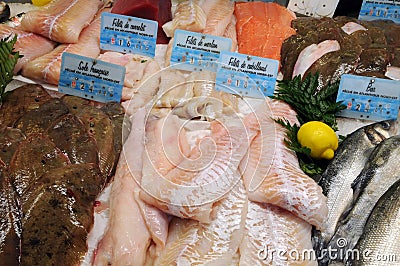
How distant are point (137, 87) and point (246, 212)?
3.74 feet

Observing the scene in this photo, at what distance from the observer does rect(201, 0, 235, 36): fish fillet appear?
3.20 metres

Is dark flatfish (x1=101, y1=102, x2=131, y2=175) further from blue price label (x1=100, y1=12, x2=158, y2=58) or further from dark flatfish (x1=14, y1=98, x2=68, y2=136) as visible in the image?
blue price label (x1=100, y1=12, x2=158, y2=58)

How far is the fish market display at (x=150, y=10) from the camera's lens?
10.4ft

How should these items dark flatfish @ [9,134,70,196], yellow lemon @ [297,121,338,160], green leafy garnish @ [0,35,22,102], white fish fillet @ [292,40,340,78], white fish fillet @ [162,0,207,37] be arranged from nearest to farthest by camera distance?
1. dark flatfish @ [9,134,70,196]
2. yellow lemon @ [297,121,338,160]
3. green leafy garnish @ [0,35,22,102]
4. white fish fillet @ [292,40,340,78]
5. white fish fillet @ [162,0,207,37]

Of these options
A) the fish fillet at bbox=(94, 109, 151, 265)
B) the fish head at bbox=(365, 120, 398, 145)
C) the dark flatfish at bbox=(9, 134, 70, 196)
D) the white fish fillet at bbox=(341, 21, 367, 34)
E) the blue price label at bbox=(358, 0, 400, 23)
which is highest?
the blue price label at bbox=(358, 0, 400, 23)

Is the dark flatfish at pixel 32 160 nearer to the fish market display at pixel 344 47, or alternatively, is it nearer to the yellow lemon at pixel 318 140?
the yellow lemon at pixel 318 140

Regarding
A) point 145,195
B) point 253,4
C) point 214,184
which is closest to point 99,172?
point 145,195

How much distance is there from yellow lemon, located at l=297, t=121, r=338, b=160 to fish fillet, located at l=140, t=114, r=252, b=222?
34 cm

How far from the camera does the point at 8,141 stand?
228cm

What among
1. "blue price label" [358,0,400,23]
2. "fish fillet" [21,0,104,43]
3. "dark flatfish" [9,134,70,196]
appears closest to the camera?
"dark flatfish" [9,134,70,196]

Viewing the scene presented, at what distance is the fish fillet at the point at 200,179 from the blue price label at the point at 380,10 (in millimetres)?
1795

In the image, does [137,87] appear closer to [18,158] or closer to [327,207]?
[18,158]

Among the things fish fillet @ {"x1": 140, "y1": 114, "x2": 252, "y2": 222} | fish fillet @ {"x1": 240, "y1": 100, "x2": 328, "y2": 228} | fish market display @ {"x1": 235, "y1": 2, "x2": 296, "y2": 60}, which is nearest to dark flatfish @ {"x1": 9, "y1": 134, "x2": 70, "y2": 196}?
fish fillet @ {"x1": 140, "y1": 114, "x2": 252, "y2": 222}

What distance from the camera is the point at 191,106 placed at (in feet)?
8.18
